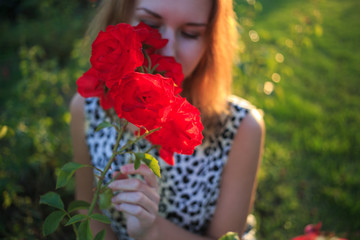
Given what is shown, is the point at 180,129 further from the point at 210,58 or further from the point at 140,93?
the point at 210,58

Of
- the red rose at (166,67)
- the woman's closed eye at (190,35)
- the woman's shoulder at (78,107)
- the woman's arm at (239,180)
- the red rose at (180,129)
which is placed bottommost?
the woman's arm at (239,180)

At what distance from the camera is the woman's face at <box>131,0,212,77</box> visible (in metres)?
1.14

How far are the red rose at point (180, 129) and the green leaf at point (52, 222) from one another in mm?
379

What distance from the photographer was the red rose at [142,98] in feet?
2.08

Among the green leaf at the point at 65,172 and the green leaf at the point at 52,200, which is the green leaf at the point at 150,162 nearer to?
the green leaf at the point at 65,172

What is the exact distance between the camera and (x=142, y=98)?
2.11 feet

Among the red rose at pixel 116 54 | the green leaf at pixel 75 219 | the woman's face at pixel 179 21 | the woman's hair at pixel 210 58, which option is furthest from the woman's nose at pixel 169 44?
the green leaf at pixel 75 219

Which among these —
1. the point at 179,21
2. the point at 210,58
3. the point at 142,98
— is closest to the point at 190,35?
the point at 179,21

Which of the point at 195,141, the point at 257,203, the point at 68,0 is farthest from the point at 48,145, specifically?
the point at 68,0

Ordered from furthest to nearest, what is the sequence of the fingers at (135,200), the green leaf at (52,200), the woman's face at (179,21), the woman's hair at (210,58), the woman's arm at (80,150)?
the woman's arm at (80,150), the woman's hair at (210,58), the woman's face at (179,21), the fingers at (135,200), the green leaf at (52,200)

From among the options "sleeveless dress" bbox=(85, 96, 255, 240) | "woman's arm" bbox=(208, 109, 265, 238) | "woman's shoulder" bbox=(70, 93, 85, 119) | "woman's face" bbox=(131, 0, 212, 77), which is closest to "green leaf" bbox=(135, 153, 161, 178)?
"woman's face" bbox=(131, 0, 212, 77)

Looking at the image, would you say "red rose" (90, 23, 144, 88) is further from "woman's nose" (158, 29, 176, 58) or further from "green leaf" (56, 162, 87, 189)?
"woman's nose" (158, 29, 176, 58)

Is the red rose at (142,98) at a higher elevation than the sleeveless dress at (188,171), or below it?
higher

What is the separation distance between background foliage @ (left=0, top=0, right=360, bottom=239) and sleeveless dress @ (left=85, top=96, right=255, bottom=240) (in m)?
0.43
